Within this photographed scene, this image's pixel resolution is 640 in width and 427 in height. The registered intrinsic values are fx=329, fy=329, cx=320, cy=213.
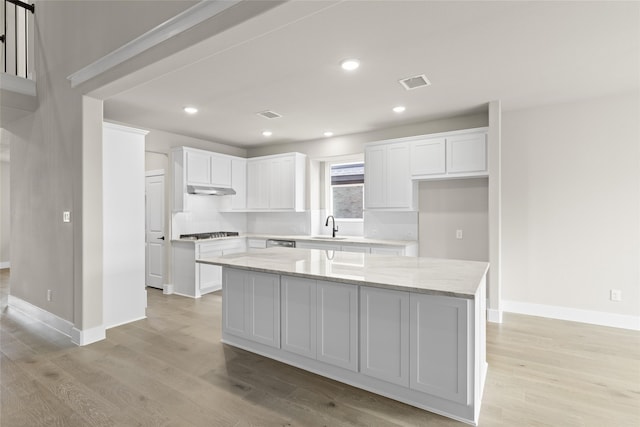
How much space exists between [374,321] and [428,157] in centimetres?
293

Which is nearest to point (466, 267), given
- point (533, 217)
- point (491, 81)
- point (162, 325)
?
point (491, 81)

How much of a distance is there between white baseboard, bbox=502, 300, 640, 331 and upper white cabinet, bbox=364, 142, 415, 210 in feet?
6.17

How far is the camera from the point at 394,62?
114 inches

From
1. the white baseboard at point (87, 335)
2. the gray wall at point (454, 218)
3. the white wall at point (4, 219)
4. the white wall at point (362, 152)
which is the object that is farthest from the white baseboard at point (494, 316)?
the white wall at point (4, 219)

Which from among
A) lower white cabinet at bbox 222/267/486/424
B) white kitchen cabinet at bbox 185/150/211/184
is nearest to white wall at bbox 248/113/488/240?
white kitchen cabinet at bbox 185/150/211/184

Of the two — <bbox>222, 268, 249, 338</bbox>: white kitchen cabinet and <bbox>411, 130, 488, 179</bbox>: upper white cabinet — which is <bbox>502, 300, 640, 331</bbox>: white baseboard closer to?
<bbox>411, 130, 488, 179</bbox>: upper white cabinet

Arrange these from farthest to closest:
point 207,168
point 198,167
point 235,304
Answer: point 207,168 → point 198,167 → point 235,304

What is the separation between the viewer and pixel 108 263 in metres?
3.85

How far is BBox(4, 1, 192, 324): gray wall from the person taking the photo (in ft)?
10.4

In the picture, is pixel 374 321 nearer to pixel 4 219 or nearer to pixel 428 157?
pixel 428 157

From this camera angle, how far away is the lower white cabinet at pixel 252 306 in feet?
9.44

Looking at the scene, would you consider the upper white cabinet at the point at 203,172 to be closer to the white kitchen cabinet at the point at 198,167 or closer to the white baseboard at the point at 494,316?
the white kitchen cabinet at the point at 198,167

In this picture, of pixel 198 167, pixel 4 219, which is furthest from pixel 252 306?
pixel 4 219

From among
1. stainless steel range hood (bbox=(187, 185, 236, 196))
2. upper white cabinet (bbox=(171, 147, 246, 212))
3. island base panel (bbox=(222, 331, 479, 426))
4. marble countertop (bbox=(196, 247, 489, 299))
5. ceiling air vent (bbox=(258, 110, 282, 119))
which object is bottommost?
island base panel (bbox=(222, 331, 479, 426))
